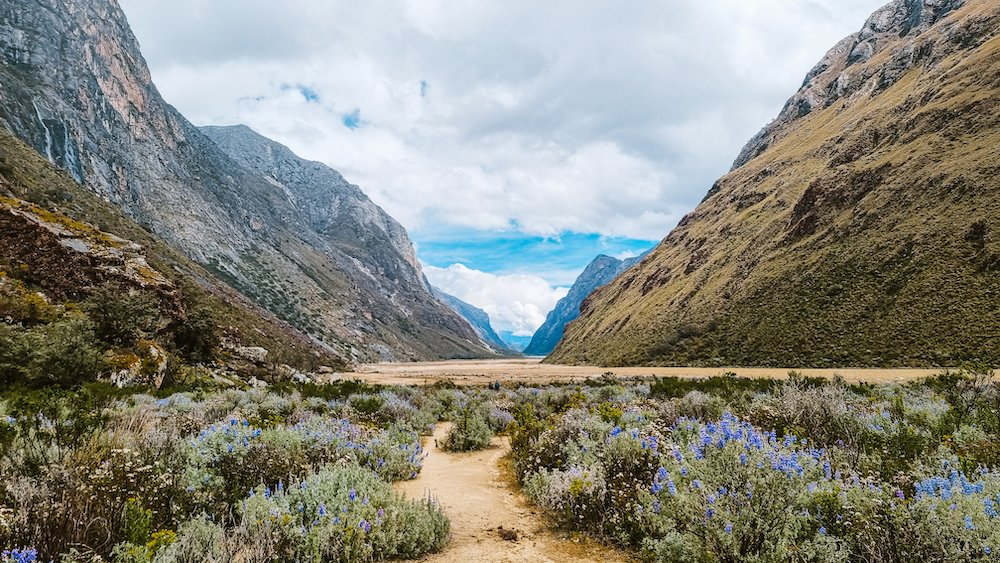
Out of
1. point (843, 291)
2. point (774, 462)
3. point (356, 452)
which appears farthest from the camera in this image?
point (843, 291)

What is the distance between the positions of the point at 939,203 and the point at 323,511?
193 ft

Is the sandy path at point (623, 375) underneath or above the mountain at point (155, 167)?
underneath

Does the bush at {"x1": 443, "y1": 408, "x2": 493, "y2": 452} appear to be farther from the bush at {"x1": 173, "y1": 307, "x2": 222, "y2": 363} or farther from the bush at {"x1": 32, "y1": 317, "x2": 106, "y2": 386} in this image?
the bush at {"x1": 173, "y1": 307, "x2": 222, "y2": 363}

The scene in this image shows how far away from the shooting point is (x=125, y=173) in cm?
7575

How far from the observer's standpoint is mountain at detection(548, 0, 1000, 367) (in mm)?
37281

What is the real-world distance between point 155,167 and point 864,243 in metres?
114

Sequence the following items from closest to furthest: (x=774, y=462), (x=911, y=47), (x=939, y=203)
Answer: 1. (x=774, y=462)
2. (x=939, y=203)
3. (x=911, y=47)

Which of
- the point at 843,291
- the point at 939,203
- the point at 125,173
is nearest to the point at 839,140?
the point at 939,203

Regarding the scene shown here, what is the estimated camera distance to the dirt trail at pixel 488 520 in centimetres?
435

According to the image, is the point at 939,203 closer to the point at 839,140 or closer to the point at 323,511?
the point at 839,140

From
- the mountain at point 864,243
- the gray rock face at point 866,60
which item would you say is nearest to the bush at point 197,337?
the mountain at point 864,243

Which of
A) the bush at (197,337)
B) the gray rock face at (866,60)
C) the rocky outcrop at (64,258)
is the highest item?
the gray rock face at (866,60)

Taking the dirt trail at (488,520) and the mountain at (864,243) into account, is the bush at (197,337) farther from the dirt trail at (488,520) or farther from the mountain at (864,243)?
the mountain at (864,243)

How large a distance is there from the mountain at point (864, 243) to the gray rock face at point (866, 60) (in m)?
0.65
